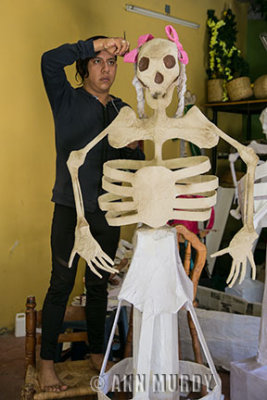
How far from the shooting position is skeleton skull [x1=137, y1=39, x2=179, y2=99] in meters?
1.39

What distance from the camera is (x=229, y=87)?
14.7 feet

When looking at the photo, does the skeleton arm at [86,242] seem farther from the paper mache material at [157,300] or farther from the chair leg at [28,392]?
the chair leg at [28,392]

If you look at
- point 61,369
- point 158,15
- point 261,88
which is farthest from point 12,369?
point 261,88

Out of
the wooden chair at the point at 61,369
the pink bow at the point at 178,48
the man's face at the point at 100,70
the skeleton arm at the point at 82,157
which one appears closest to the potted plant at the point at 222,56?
the man's face at the point at 100,70

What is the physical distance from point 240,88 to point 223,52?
534 mm

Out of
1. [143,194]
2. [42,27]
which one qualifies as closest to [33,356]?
[143,194]

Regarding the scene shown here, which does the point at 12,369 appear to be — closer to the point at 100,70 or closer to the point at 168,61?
the point at 100,70

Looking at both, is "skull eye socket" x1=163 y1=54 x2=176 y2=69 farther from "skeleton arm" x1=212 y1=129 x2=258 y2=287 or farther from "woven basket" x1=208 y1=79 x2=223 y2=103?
"woven basket" x1=208 y1=79 x2=223 y2=103

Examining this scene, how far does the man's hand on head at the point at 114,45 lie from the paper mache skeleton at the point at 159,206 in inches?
9.2

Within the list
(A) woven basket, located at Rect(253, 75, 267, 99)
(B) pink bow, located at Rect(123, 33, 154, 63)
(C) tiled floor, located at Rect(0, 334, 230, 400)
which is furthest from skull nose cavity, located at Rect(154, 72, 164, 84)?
(A) woven basket, located at Rect(253, 75, 267, 99)

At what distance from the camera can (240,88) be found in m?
4.38

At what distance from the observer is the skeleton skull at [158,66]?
1.39 meters

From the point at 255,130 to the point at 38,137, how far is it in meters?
2.77

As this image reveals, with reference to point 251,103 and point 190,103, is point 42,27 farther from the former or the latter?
point 251,103
